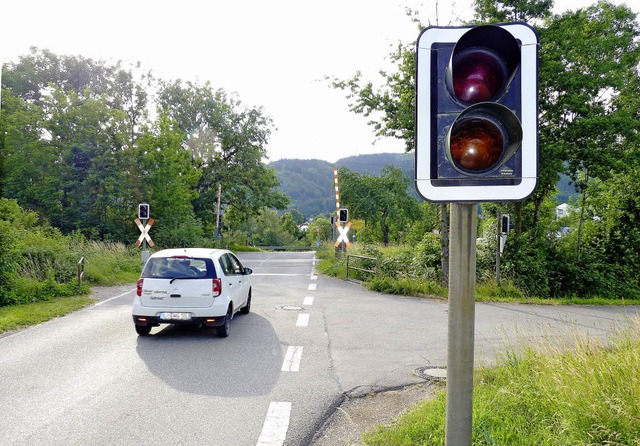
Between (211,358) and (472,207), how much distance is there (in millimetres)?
6026

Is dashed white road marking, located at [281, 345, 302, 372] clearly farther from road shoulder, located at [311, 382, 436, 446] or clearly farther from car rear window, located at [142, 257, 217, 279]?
car rear window, located at [142, 257, 217, 279]

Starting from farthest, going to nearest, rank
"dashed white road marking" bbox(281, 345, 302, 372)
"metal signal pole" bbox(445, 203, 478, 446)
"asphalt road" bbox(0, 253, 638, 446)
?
"dashed white road marking" bbox(281, 345, 302, 372) < "asphalt road" bbox(0, 253, 638, 446) < "metal signal pole" bbox(445, 203, 478, 446)

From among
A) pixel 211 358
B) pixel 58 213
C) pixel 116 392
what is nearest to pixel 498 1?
pixel 211 358

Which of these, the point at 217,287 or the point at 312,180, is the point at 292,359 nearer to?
the point at 217,287

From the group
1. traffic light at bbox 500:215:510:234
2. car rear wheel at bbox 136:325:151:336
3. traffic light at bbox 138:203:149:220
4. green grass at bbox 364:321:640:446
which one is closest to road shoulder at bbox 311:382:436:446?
green grass at bbox 364:321:640:446

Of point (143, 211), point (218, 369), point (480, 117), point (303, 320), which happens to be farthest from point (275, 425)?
point (143, 211)

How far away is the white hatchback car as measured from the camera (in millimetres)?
8797

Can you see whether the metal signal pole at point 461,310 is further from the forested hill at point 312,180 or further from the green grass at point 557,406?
the forested hill at point 312,180

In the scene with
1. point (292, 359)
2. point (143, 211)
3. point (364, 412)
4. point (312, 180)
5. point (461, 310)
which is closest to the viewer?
point (461, 310)

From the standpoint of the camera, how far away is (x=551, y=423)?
421 centimetres

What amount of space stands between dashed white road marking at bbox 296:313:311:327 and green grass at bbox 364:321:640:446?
17.4 feet

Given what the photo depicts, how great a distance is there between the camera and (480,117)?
7.50 ft

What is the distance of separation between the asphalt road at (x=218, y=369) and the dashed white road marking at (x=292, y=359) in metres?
0.02

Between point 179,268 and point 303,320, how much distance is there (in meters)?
3.17
